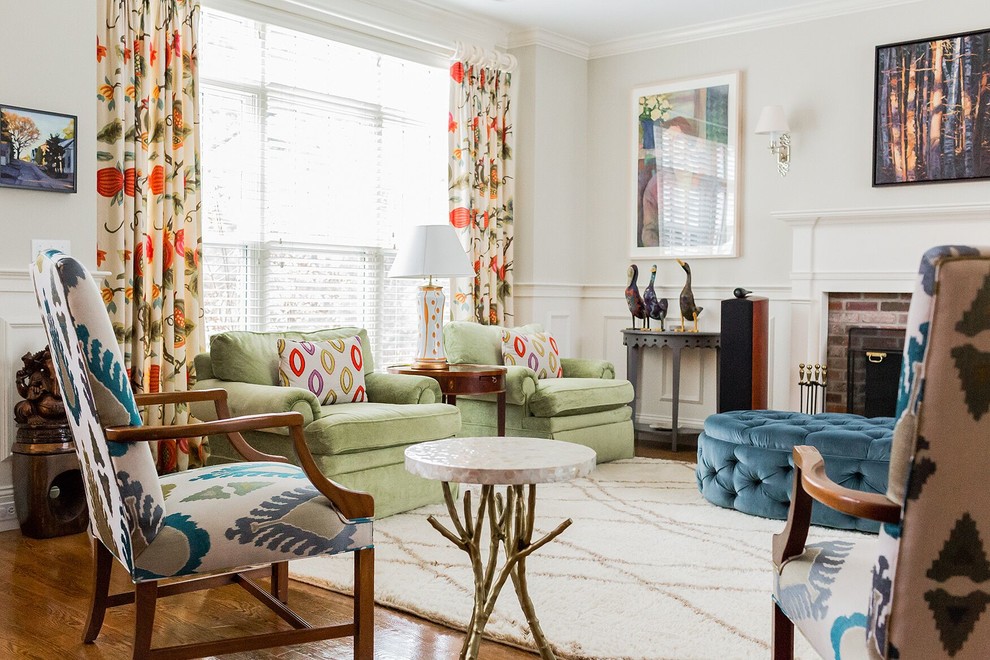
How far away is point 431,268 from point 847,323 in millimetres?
2638

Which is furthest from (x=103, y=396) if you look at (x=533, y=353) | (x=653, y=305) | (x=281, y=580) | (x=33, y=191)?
(x=653, y=305)

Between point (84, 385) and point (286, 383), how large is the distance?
7.02ft

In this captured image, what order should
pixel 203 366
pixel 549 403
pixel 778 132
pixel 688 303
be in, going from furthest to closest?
pixel 688 303, pixel 778 132, pixel 549 403, pixel 203 366

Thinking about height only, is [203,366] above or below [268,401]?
above

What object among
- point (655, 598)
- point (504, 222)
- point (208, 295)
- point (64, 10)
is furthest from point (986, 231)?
point (64, 10)

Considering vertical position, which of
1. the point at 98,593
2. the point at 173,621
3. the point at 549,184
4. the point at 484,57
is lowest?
the point at 173,621

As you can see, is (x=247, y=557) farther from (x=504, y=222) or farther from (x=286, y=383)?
(x=504, y=222)

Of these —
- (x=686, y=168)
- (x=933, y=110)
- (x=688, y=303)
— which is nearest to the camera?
(x=933, y=110)

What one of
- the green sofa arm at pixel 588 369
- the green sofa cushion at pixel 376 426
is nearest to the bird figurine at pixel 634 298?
the green sofa arm at pixel 588 369

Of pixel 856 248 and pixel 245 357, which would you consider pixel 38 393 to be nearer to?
pixel 245 357

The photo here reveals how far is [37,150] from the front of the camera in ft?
12.2

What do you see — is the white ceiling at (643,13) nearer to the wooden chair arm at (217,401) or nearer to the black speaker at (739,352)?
the black speaker at (739,352)

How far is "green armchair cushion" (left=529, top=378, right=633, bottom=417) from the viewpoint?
4953mm

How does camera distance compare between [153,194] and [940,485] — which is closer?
[940,485]
